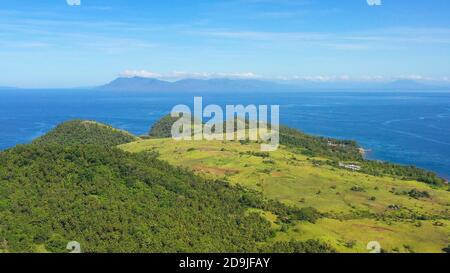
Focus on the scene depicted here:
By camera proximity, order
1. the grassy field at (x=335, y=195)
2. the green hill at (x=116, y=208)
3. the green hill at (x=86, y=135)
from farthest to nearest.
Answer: the green hill at (x=86, y=135), the grassy field at (x=335, y=195), the green hill at (x=116, y=208)

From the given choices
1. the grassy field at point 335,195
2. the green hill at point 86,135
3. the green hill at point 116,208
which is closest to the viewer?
the green hill at point 116,208

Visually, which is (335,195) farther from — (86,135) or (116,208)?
(86,135)

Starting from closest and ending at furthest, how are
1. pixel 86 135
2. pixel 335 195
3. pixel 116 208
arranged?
pixel 116 208 < pixel 335 195 < pixel 86 135

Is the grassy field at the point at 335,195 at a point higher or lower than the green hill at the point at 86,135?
lower

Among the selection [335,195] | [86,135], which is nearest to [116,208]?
[335,195]

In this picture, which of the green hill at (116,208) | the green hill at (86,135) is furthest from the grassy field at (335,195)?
the green hill at (86,135)

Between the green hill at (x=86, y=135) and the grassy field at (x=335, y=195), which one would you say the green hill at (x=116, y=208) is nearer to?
the grassy field at (x=335, y=195)

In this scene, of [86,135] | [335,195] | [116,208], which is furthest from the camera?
[86,135]

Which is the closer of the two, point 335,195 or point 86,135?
point 335,195

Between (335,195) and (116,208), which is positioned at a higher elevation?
(116,208)
